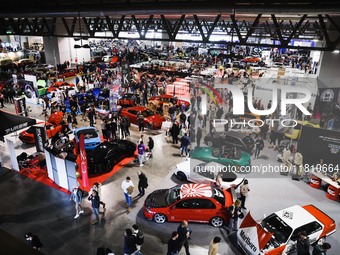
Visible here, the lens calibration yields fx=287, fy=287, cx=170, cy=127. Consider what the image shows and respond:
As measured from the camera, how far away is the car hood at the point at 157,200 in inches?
360

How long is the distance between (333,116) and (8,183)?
16.4 meters

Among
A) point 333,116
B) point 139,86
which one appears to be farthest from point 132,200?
point 139,86

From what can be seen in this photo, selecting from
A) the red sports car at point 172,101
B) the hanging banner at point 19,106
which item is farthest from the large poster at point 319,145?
the hanging banner at point 19,106

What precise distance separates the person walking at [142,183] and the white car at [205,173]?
1777mm

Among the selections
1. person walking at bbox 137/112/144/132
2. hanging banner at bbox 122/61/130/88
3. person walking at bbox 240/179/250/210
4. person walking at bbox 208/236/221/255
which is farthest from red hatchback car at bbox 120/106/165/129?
person walking at bbox 208/236/221/255

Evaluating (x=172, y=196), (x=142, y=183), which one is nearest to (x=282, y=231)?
(x=172, y=196)

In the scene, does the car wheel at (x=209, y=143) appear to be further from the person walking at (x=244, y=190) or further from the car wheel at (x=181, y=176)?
the person walking at (x=244, y=190)

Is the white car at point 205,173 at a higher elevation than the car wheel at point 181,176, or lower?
higher

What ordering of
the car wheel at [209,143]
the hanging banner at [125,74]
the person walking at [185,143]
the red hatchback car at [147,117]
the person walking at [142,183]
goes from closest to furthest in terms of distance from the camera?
the person walking at [142,183] < the person walking at [185,143] < the car wheel at [209,143] < the red hatchback car at [147,117] < the hanging banner at [125,74]

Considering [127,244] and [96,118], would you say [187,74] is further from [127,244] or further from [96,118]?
[127,244]

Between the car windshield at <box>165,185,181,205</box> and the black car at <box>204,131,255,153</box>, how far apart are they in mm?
5217

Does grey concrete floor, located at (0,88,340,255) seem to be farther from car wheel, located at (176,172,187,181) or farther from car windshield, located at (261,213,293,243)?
car windshield, located at (261,213,293,243)

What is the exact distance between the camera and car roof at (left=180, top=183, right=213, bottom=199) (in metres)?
9.08

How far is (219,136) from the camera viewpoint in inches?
592
